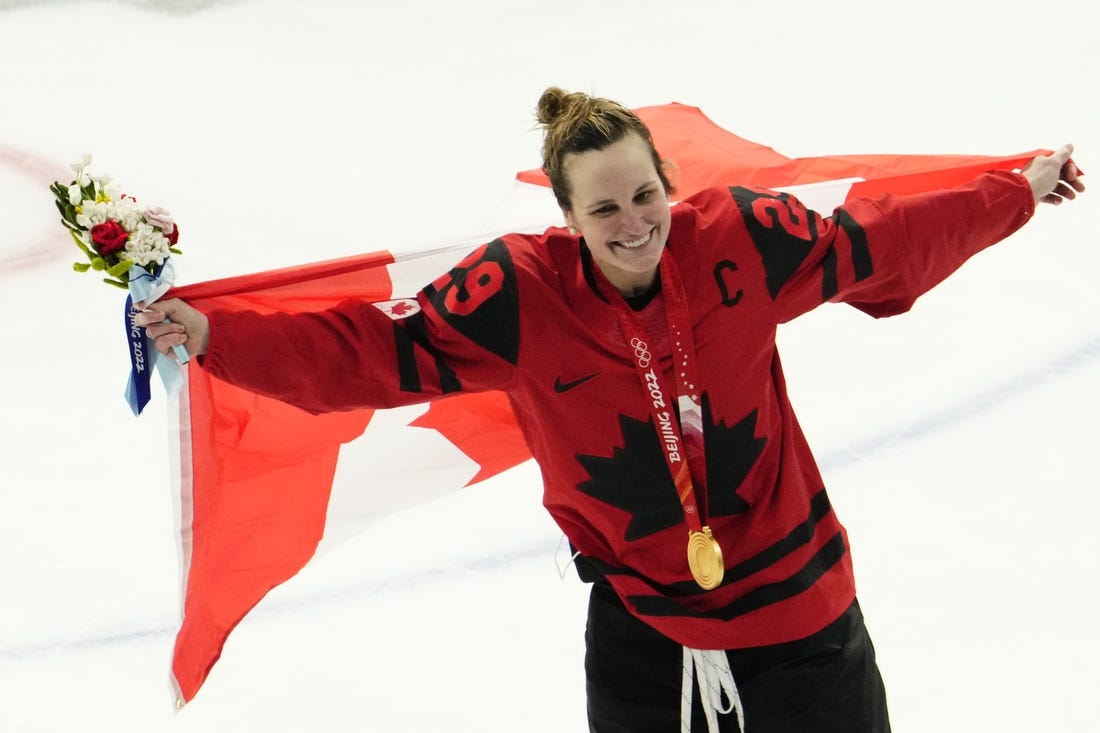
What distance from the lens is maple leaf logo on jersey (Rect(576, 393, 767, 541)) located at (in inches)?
81.9

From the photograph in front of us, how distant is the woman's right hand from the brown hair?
0.53m

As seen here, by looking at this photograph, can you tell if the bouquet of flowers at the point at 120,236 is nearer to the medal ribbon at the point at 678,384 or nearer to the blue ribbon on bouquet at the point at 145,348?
the blue ribbon on bouquet at the point at 145,348

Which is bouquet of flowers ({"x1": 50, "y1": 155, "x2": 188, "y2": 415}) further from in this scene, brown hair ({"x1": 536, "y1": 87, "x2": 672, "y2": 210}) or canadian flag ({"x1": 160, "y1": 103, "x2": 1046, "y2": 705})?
brown hair ({"x1": 536, "y1": 87, "x2": 672, "y2": 210})

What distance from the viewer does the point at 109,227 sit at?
6.11 ft

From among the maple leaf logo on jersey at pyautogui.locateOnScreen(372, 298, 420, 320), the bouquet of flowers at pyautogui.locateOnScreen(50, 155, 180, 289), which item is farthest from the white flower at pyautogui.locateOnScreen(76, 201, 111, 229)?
the maple leaf logo on jersey at pyautogui.locateOnScreen(372, 298, 420, 320)

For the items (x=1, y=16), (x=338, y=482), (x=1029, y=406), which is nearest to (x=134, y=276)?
(x=338, y=482)

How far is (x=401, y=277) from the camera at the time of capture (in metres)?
2.34

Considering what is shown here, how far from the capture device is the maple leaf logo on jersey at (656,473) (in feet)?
6.82

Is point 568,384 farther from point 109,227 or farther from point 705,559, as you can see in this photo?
point 109,227

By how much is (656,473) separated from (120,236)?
0.82m

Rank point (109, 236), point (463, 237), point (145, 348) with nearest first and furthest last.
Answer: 1. point (109, 236)
2. point (145, 348)
3. point (463, 237)

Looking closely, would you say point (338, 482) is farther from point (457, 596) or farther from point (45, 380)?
point (45, 380)

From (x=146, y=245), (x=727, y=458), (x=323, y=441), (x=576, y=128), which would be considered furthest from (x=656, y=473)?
(x=146, y=245)

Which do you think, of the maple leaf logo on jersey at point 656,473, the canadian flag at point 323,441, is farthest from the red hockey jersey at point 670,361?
the canadian flag at point 323,441
